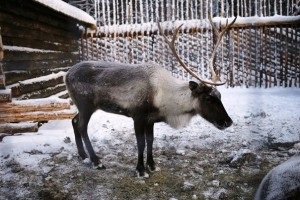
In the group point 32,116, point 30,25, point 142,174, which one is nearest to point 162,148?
point 142,174

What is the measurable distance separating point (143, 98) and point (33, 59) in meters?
3.34

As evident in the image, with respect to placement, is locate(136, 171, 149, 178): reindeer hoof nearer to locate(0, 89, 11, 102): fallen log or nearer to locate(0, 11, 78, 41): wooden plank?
locate(0, 89, 11, 102): fallen log

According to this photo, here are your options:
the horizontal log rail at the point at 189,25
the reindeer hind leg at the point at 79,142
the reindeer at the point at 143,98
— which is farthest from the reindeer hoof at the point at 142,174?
the horizontal log rail at the point at 189,25

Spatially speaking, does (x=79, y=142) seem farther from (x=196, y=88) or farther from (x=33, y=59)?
(x=33, y=59)

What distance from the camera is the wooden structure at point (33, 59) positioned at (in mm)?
5016

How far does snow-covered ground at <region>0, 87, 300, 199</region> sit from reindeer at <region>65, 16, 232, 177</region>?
0.38 meters

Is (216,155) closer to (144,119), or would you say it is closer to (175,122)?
(175,122)

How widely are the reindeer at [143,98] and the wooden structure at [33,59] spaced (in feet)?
2.74

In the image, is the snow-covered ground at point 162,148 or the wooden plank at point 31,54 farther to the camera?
the wooden plank at point 31,54

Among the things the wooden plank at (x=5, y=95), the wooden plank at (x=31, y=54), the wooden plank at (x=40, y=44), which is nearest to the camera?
the wooden plank at (x=5, y=95)

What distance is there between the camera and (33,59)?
253 inches

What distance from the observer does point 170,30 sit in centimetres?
944

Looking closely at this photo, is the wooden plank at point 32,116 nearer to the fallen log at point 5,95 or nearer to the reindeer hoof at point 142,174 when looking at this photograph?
the fallen log at point 5,95

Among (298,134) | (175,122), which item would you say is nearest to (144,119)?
(175,122)
